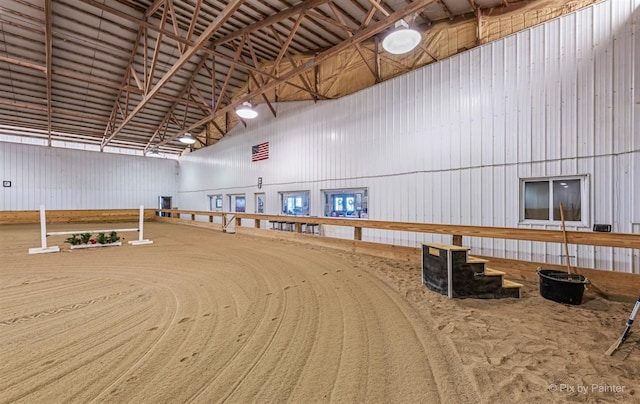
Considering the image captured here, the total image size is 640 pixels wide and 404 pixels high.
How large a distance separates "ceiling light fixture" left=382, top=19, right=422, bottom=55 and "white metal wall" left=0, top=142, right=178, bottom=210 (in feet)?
54.8

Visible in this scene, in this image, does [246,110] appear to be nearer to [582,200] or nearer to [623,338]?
[582,200]

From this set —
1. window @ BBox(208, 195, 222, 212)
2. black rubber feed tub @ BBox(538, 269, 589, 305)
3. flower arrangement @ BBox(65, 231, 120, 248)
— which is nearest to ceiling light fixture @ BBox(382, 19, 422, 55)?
black rubber feed tub @ BBox(538, 269, 589, 305)

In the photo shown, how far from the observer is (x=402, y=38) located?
3895 millimetres

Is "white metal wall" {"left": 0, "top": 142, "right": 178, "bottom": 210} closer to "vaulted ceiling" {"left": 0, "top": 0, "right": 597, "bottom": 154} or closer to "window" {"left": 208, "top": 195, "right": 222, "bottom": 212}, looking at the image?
"vaulted ceiling" {"left": 0, "top": 0, "right": 597, "bottom": 154}

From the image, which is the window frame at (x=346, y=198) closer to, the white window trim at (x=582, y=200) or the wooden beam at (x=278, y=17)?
the white window trim at (x=582, y=200)

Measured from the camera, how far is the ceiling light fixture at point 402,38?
3.77 meters

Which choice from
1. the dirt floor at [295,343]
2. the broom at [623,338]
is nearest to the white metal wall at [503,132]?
the dirt floor at [295,343]

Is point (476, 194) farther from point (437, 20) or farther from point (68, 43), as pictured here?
point (68, 43)

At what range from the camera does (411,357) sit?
71.9 inches

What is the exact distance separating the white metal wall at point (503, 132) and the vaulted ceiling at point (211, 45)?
24.7 inches

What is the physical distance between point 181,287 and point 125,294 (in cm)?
58

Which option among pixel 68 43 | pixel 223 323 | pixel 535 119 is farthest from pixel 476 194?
pixel 68 43

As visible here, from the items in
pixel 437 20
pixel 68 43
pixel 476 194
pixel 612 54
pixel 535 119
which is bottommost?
Result: pixel 476 194

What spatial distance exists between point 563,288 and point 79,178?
64.1 feet
